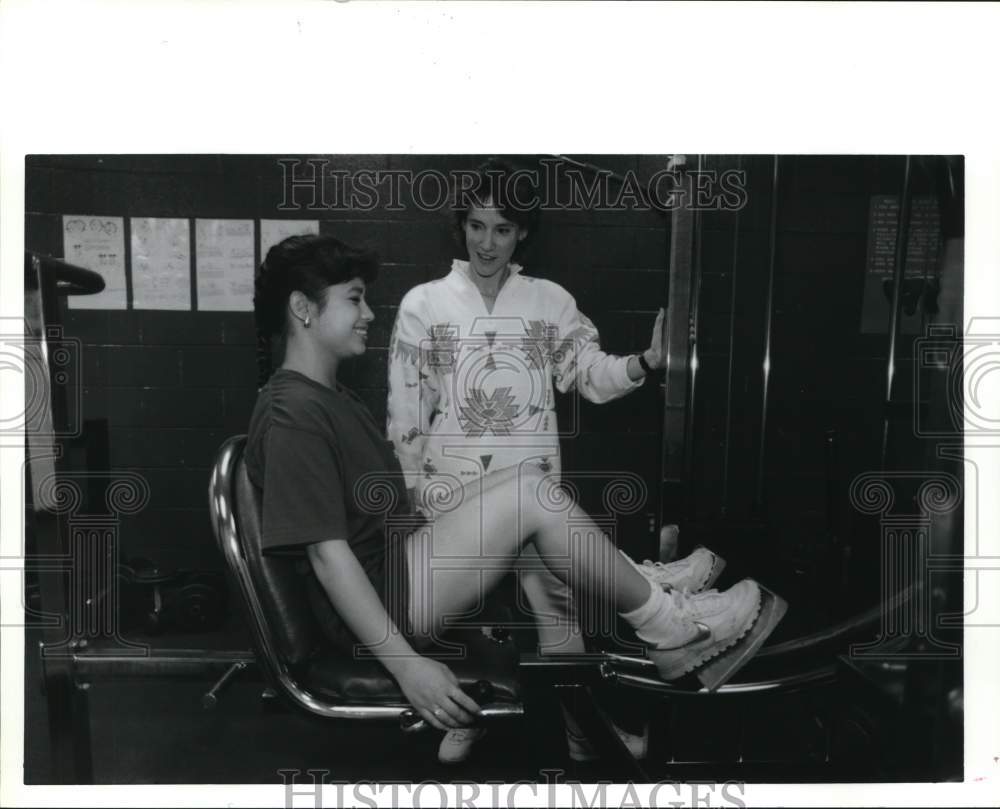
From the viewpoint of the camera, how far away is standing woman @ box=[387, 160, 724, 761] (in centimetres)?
141

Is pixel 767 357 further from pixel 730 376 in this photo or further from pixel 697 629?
pixel 697 629

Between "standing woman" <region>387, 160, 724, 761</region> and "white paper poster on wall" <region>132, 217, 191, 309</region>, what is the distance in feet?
1.30

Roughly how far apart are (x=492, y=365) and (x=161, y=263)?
0.63 m

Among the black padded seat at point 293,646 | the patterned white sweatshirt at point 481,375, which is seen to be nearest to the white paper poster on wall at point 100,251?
the black padded seat at point 293,646

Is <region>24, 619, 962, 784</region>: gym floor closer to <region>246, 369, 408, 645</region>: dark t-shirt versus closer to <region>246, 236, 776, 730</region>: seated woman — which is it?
<region>246, 236, 776, 730</region>: seated woman

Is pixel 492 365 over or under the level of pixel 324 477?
over

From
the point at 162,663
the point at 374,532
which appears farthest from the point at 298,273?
the point at 162,663

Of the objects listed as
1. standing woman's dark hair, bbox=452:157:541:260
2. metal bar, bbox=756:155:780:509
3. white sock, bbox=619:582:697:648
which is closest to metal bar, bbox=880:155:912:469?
metal bar, bbox=756:155:780:509

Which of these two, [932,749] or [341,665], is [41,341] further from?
[932,749]

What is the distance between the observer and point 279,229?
141 cm

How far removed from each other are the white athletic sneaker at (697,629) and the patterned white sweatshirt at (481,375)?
36 cm

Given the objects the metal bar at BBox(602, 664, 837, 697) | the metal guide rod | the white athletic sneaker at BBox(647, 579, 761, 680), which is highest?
the metal guide rod

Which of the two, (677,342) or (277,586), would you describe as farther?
(677,342)

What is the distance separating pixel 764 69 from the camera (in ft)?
4.47
